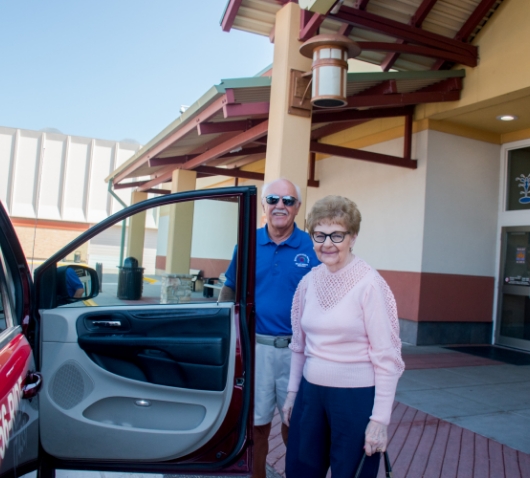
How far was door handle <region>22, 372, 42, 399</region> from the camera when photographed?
1748 mm

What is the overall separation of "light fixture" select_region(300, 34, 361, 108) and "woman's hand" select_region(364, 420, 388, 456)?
12.1 ft

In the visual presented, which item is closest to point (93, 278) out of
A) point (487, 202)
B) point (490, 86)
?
point (490, 86)

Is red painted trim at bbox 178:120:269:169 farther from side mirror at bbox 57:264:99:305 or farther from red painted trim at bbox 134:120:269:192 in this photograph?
side mirror at bbox 57:264:99:305

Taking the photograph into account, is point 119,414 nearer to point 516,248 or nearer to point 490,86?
point 490,86

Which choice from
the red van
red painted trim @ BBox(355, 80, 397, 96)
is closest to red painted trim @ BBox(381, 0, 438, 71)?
red painted trim @ BBox(355, 80, 397, 96)

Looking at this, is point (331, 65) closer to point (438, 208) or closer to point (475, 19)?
point (475, 19)

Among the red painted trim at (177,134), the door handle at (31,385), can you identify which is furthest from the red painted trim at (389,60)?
the door handle at (31,385)

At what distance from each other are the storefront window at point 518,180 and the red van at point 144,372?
6.76 meters

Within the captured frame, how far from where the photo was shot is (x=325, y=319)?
2084mm

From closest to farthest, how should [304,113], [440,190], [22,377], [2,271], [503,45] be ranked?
[22,377], [2,271], [304,113], [503,45], [440,190]

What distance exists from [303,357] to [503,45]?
5747 millimetres

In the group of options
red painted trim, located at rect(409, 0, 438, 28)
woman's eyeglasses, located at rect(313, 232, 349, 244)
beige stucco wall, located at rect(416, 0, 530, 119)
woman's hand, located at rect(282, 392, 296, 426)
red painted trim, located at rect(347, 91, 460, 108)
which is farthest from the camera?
red painted trim, located at rect(409, 0, 438, 28)

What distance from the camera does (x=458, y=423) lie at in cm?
425

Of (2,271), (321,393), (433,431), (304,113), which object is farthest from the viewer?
(304,113)
